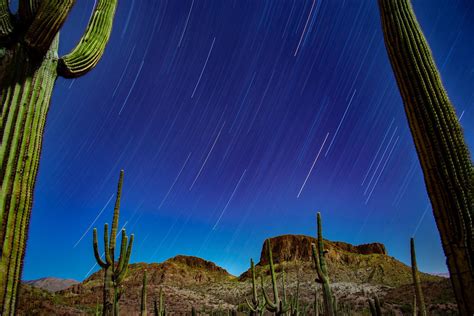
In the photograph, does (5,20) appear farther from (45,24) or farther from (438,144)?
(438,144)

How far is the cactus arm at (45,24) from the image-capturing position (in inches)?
133

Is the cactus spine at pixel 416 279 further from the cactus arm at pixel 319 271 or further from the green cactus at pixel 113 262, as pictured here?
the green cactus at pixel 113 262

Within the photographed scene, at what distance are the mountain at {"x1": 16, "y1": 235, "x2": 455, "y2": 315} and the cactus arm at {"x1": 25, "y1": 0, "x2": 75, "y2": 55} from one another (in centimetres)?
1638

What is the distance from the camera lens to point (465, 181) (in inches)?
121

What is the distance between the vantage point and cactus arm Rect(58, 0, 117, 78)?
3.98 m

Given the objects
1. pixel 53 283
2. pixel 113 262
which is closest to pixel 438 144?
pixel 113 262

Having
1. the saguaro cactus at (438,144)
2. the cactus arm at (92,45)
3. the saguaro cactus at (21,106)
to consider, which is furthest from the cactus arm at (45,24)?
the saguaro cactus at (438,144)

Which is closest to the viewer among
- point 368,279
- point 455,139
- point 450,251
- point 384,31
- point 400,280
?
point 450,251

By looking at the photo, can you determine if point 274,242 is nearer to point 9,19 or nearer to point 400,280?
point 400,280

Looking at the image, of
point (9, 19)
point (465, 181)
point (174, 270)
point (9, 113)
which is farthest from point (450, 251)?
point (174, 270)

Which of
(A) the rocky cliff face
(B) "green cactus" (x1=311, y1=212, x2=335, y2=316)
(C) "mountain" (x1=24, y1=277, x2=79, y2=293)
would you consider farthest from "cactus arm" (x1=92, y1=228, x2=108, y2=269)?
(C) "mountain" (x1=24, y1=277, x2=79, y2=293)

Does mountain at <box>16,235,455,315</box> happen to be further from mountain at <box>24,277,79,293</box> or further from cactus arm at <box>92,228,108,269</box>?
mountain at <box>24,277,79,293</box>

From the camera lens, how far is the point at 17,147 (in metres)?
3.07

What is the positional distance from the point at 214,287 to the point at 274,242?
34.5 metres
